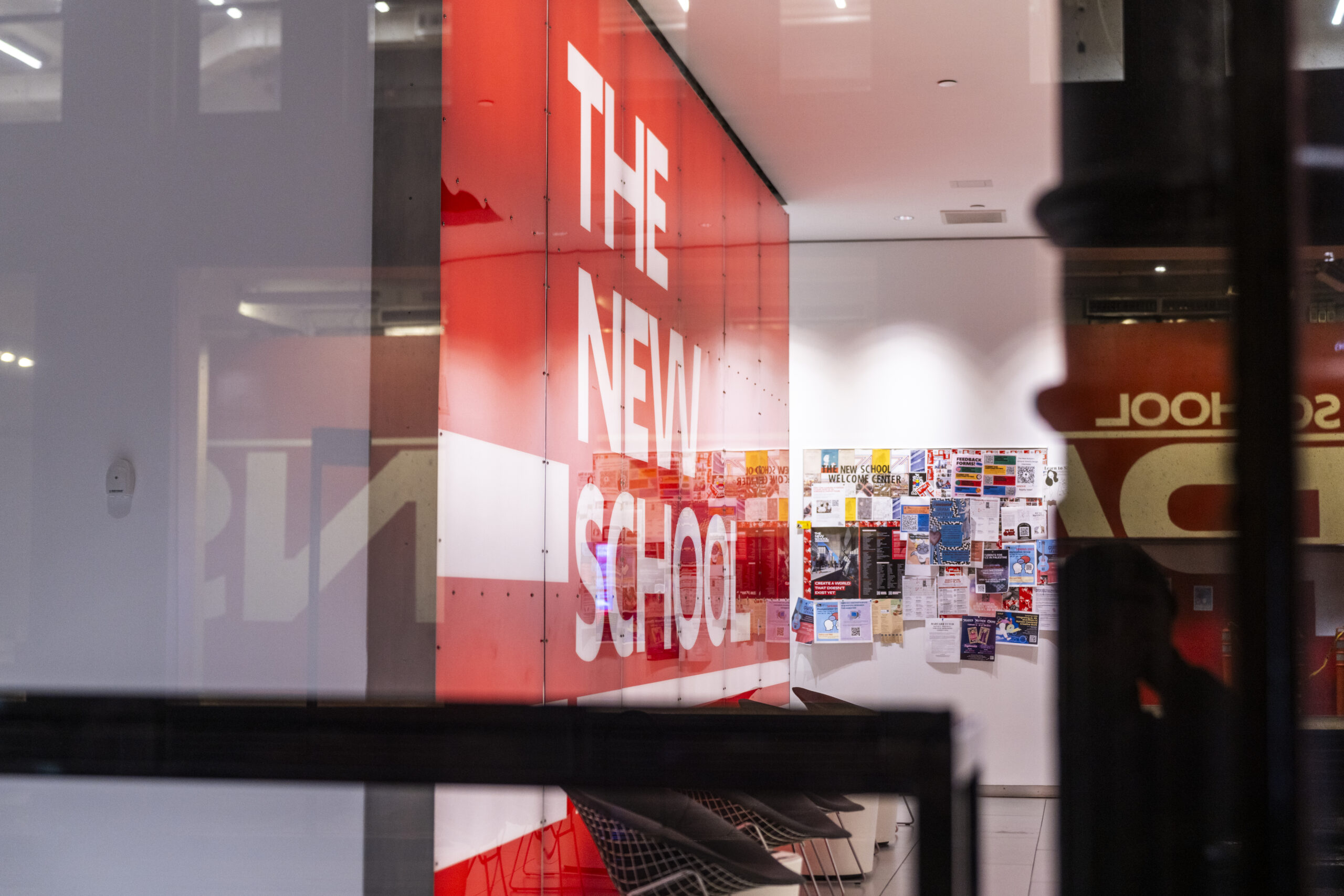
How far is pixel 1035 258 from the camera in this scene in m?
1.73

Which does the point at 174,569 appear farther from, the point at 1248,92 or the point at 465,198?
the point at 1248,92

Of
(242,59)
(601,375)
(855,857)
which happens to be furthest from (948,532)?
(242,59)

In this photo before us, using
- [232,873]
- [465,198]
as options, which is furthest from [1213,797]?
[232,873]

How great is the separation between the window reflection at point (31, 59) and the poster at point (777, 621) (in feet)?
6.78

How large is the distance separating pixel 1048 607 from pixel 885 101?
0.85m

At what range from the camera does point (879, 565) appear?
5.95ft

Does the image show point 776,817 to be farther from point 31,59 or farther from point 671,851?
point 31,59

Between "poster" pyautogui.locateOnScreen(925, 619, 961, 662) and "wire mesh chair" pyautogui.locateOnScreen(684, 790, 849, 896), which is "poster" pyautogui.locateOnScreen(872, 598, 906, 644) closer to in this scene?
"poster" pyautogui.locateOnScreen(925, 619, 961, 662)

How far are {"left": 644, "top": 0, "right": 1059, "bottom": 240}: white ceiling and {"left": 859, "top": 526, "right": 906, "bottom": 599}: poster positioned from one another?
1.57 ft

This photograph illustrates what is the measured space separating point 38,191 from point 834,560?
2.07 meters

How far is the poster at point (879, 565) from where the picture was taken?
178 centimetres

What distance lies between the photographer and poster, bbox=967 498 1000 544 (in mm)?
1659

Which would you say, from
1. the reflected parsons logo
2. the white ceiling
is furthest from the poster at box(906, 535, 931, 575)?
the reflected parsons logo

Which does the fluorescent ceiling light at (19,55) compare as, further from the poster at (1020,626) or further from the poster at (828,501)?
the poster at (1020,626)
